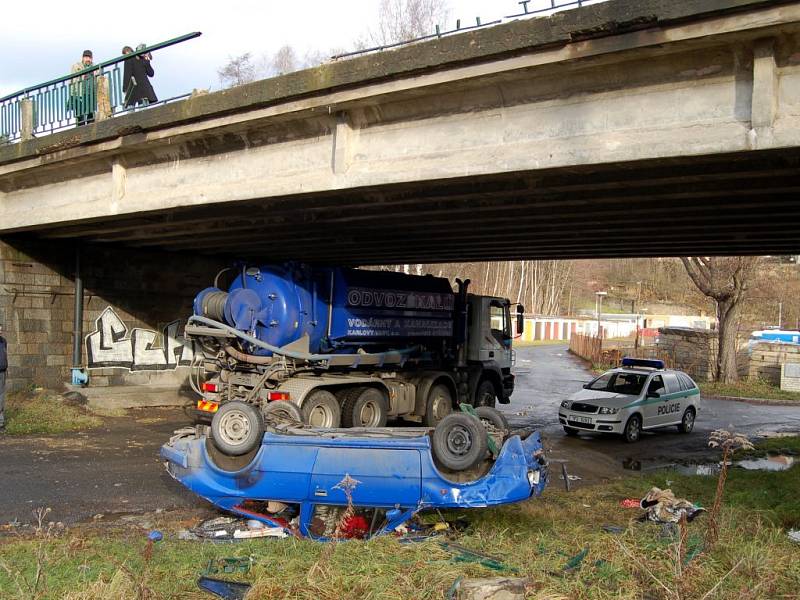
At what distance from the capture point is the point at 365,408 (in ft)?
44.5

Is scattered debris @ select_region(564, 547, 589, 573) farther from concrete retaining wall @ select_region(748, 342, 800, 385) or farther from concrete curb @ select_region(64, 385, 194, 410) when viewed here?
concrete retaining wall @ select_region(748, 342, 800, 385)

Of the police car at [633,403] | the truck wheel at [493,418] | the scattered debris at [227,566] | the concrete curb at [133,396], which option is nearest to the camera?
the scattered debris at [227,566]

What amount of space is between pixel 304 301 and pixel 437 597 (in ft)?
29.2

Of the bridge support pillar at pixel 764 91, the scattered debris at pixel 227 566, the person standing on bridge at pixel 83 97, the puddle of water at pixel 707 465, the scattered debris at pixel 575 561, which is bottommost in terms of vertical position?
the puddle of water at pixel 707 465

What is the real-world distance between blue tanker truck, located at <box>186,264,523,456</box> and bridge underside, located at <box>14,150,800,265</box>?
1270 millimetres

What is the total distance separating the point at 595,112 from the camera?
24.9ft

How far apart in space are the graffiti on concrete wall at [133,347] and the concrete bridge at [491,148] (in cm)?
299

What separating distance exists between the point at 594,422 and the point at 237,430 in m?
9.03

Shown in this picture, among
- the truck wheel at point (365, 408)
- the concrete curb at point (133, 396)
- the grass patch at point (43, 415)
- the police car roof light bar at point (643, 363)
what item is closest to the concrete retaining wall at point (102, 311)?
the concrete curb at point (133, 396)

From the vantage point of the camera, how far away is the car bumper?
575 inches

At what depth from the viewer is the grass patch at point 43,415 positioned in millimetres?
13750

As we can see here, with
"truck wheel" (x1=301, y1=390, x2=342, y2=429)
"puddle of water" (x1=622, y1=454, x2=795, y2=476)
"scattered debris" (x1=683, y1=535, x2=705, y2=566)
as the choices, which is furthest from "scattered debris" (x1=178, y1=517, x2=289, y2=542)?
"puddle of water" (x1=622, y1=454, x2=795, y2=476)

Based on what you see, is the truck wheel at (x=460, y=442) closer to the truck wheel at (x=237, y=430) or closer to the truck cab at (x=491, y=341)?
the truck wheel at (x=237, y=430)

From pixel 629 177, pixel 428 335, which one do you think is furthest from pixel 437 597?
pixel 428 335
